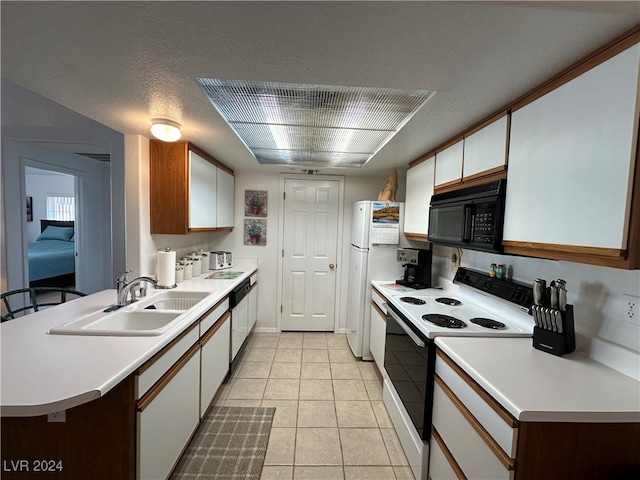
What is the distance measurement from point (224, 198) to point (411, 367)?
2549 millimetres

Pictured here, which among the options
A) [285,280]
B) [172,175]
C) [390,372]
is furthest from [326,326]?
[172,175]

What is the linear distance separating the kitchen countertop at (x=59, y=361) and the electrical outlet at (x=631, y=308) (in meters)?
2.04

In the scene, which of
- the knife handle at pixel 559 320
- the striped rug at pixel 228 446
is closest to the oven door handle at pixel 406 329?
the knife handle at pixel 559 320

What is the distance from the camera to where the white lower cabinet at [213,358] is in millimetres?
1913

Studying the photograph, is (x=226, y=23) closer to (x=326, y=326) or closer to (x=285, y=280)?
(x=285, y=280)

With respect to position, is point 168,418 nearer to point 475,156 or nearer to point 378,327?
point 378,327

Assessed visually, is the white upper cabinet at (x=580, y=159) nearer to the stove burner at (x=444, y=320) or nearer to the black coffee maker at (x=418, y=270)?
the stove burner at (x=444, y=320)

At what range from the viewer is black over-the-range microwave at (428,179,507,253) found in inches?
58.1

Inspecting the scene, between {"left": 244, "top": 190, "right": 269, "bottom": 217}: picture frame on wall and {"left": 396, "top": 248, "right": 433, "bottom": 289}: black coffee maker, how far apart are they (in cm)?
194

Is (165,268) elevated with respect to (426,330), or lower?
elevated

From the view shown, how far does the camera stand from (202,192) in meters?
2.55

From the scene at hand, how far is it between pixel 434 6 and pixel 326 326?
351cm

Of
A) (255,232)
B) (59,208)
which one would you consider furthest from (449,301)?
(59,208)

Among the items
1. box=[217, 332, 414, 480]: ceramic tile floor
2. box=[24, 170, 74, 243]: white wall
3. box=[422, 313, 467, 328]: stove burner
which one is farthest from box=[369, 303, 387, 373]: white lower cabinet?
box=[24, 170, 74, 243]: white wall
